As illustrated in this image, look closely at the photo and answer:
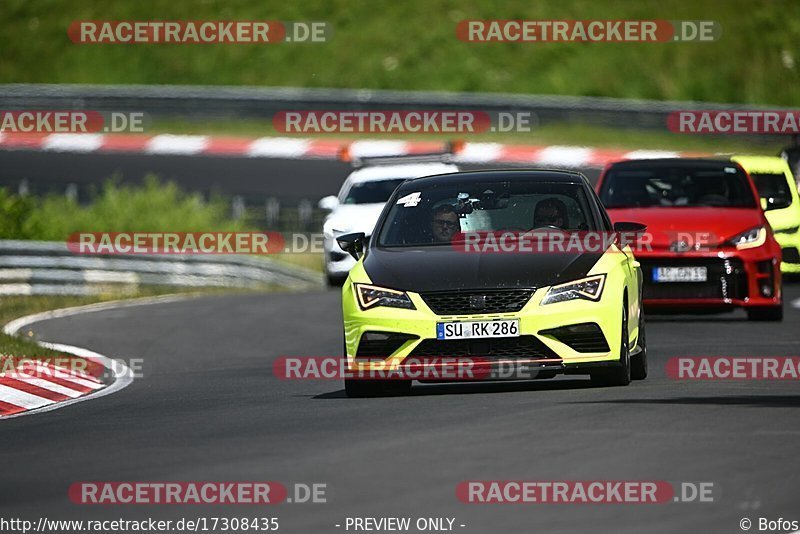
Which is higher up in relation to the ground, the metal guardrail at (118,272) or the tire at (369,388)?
the metal guardrail at (118,272)

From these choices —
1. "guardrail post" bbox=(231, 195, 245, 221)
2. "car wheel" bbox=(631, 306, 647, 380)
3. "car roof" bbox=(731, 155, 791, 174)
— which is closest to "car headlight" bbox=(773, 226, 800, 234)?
"car roof" bbox=(731, 155, 791, 174)

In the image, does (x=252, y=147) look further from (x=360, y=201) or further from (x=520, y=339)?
(x=520, y=339)

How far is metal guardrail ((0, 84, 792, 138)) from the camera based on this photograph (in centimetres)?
3756

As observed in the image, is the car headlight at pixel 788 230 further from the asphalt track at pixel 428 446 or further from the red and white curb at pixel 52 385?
the red and white curb at pixel 52 385

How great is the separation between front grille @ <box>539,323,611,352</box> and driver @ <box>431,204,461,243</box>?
1.32 metres

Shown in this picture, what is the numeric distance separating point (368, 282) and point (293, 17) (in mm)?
36480

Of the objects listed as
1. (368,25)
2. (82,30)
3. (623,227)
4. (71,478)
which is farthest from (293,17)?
(71,478)

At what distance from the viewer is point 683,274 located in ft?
56.1

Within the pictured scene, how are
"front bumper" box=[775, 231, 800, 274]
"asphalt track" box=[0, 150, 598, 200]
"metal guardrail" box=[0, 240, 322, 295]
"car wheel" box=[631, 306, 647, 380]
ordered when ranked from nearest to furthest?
"car wheel" box=[631, 306, 647, 380] → "front bumper" box=[775, 231, 800, 274] → "metal guardrail" box=[0, 240, 322, 295] → "asphalt track" box=[0, 150, 598, 200]

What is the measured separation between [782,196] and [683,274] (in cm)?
496

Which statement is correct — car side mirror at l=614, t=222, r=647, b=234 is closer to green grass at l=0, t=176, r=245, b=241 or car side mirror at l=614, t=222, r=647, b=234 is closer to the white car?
the white car

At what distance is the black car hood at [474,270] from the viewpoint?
441 inches

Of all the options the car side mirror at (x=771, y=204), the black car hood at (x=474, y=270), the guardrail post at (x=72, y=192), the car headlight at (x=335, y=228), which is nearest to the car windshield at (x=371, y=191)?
the car headlight at (x=335, y=228)

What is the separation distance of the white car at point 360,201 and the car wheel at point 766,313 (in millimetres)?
6557
